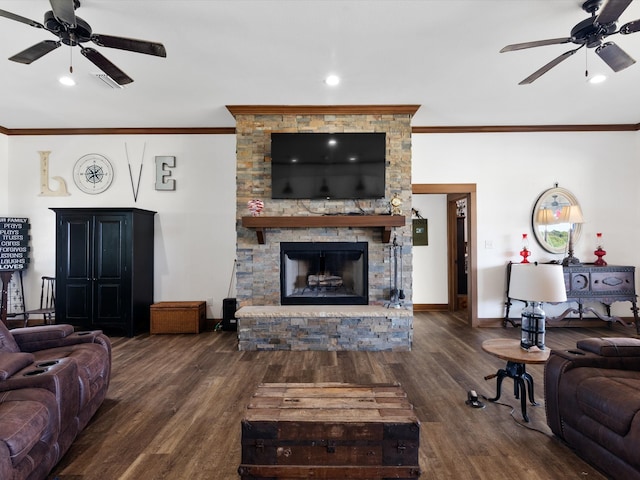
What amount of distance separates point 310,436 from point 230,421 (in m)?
0.99

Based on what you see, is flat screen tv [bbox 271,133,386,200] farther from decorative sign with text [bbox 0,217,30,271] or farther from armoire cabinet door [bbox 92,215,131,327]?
decorative sign with text [bbox 0,217,30,271]

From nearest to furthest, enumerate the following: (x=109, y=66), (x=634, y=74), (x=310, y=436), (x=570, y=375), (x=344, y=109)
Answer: (x=310, y=436)
(x=570, y=375)
(x=109, y=66)
(x=634, y=74)
(x=344, y=109)

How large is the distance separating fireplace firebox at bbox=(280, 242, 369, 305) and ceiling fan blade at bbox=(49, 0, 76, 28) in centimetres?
273

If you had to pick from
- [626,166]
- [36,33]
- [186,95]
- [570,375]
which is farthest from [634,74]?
[36,33]

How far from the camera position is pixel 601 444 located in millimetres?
1742

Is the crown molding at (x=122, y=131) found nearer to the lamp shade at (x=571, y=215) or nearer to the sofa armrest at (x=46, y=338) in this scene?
the sofa armrest at (x=46, y=338)

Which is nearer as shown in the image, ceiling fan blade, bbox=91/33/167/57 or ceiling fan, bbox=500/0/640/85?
ceiling fan, bbox=500/0/640/85

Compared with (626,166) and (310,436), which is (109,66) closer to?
(310,436)

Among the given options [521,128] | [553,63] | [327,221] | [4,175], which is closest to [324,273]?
[327,221]

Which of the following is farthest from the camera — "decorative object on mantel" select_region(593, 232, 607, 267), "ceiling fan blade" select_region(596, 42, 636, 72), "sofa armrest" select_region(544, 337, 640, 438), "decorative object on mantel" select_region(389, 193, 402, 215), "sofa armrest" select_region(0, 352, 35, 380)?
"decorative object on mantel" select_region(593, 232, 607, 267)

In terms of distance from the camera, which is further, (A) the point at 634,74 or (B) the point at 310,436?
(A) the point at 634,74

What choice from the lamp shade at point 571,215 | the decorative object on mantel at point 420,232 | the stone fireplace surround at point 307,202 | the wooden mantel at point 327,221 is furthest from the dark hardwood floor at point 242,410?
the decorative object on mantel at point 420,232

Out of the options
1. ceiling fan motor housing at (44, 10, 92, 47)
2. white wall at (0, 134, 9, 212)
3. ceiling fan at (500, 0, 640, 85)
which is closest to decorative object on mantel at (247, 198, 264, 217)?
ceiling fan motor housing at (44, 10, 92, 47)

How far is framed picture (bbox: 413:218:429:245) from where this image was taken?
20.1 feet
